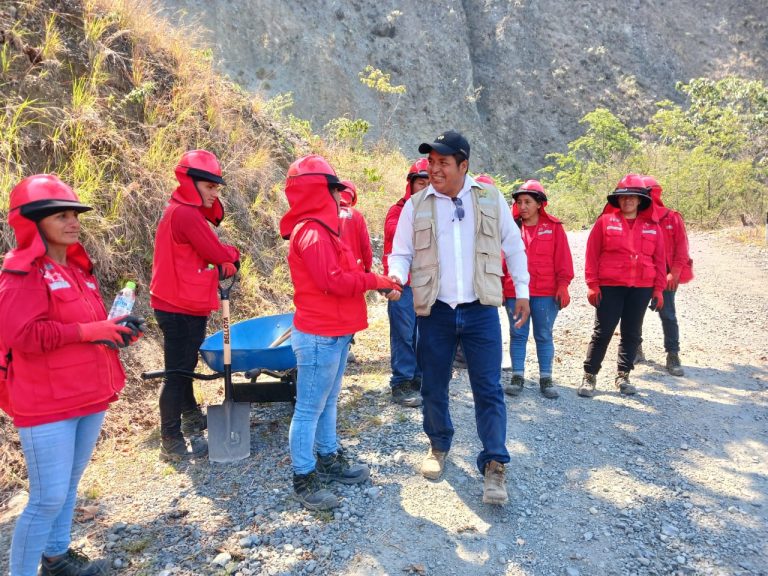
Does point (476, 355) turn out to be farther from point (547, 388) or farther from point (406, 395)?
point (547, 388)

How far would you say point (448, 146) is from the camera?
3.04 m

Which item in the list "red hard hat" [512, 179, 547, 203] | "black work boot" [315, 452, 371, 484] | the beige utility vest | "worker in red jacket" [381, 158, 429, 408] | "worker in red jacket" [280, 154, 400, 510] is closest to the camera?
"worker in red jacket" [280, 154, 400, 510]

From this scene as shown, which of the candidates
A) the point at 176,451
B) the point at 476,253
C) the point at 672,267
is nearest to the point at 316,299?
the point at 476,253

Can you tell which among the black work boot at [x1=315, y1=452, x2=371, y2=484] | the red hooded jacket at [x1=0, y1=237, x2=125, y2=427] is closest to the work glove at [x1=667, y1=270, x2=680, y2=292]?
the black work boot at [x1=315, y1=452, x2=371, y2=484]

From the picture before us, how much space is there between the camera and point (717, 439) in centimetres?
418

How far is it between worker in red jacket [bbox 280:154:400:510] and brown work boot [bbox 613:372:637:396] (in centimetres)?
301

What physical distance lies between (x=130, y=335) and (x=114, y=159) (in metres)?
4.11

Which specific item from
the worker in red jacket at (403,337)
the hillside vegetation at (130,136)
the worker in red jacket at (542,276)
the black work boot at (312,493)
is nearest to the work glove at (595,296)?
the worker in red jacket at (542,276)

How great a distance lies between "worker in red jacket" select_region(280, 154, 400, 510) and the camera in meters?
2.97

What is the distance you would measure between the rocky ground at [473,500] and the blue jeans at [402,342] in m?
0.29

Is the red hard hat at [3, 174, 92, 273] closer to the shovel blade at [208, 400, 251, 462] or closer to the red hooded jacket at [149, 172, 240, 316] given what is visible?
the red hooded jacket at [149, 172, 240, 316]

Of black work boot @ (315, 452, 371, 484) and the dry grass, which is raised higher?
the dry grass

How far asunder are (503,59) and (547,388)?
26.3 m

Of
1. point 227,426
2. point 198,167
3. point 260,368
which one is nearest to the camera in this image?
point 198,167
